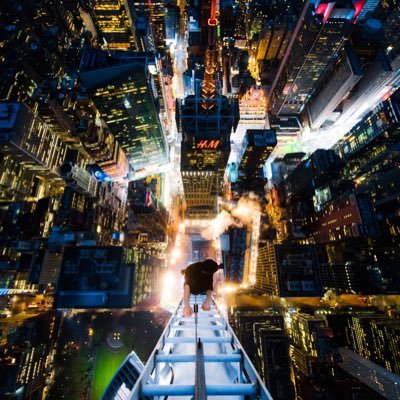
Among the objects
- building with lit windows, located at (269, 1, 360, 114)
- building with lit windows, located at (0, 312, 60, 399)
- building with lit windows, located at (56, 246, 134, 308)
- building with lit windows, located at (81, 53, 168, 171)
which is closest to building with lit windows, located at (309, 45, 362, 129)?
building with lit windows, located at (269, 1, 360, 114)

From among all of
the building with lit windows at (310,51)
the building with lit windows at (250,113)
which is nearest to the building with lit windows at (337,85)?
the building with lit windows at (310,51)

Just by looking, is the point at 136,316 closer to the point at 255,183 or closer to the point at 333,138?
the point at 255,183

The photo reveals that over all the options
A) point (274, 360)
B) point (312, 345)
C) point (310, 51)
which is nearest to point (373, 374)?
point (312, 345)

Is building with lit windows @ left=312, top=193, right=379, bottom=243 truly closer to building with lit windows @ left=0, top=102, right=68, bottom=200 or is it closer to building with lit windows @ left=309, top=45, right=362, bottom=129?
building with lit windows @ left=309, top=45, right=362, bottom=129

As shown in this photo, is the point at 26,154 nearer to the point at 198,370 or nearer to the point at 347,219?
the point at 198,370

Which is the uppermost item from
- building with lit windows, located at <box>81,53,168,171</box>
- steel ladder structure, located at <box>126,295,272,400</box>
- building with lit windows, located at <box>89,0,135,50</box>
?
building with lit windows, located at <box>89,0,135,50</box>

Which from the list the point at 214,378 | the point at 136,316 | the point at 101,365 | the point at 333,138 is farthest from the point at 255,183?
the point at 214,378

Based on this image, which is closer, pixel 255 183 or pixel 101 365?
pixel 101 365
